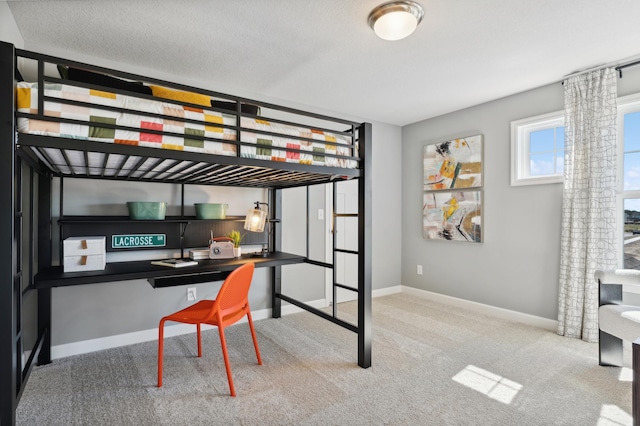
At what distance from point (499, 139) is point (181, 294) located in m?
3.59

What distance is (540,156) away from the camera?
3455mm

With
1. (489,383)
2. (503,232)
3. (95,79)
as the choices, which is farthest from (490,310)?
(95,79)

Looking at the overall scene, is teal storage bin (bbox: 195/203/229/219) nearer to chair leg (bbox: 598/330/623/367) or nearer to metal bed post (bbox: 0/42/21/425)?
metal bed post (bbox: 0/42/21/425)

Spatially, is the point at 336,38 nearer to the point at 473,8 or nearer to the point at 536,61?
the point at 473,8

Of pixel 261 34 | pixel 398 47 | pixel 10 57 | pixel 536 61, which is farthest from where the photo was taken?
pixel 536 61

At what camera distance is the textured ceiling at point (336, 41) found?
2.08 meters

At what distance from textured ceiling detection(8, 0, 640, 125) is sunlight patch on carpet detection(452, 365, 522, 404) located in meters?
2.34

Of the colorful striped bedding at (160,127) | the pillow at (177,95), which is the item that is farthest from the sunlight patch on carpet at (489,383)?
the pillow at (177,95)

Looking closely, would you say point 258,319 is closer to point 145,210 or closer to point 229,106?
point 145,210

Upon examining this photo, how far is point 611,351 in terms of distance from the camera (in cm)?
244

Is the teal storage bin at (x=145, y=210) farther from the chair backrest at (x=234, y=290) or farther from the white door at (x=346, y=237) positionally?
the white door at (x=346, y=237)

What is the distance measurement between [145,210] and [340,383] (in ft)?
6.57

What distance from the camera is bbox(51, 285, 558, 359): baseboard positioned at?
2.66 meters

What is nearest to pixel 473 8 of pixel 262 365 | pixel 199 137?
pixel 199 137
